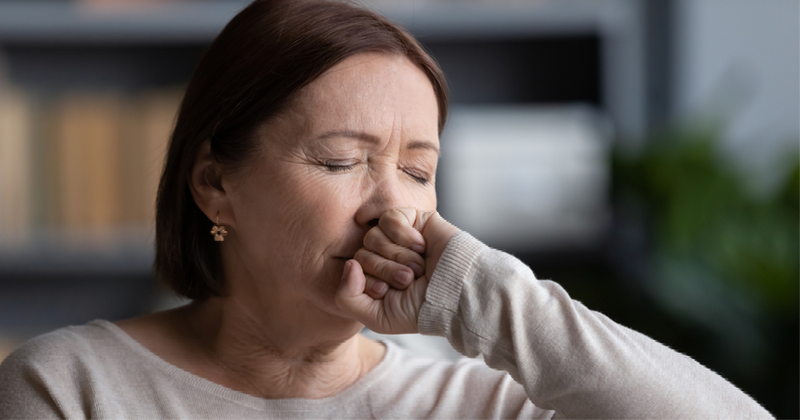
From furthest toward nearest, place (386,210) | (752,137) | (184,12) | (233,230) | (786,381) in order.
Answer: (752,137) → (184,12) → (786,381) → (233,230) → (386,210)

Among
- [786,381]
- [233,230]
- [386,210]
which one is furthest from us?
[786,381]

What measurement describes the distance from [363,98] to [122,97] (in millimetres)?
1713

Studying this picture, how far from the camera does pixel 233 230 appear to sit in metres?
1.18

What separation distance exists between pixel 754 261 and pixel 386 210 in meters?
1.43

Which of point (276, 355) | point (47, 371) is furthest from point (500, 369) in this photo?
point (47, 371)

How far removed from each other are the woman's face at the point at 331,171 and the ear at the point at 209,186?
67 mm

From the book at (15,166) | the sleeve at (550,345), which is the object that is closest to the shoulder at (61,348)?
the sleeve at (550,345)

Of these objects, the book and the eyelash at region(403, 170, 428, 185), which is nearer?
the eyelash at region(403, 170, 428, 185)

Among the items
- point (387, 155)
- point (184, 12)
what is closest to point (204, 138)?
point (387, 155)

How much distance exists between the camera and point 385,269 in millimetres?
986

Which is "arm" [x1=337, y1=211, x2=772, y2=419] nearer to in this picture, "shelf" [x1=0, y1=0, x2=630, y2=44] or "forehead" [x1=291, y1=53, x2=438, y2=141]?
"forehead" [x1=291, y1=53, x2=438, y2=141]

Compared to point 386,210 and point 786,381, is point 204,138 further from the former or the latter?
point 786,381

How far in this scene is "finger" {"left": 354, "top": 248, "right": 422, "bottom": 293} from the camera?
97 cm

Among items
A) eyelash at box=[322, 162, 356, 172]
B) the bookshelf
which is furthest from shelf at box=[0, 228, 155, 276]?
eyelash at box=[322, 162, 356, 172]
